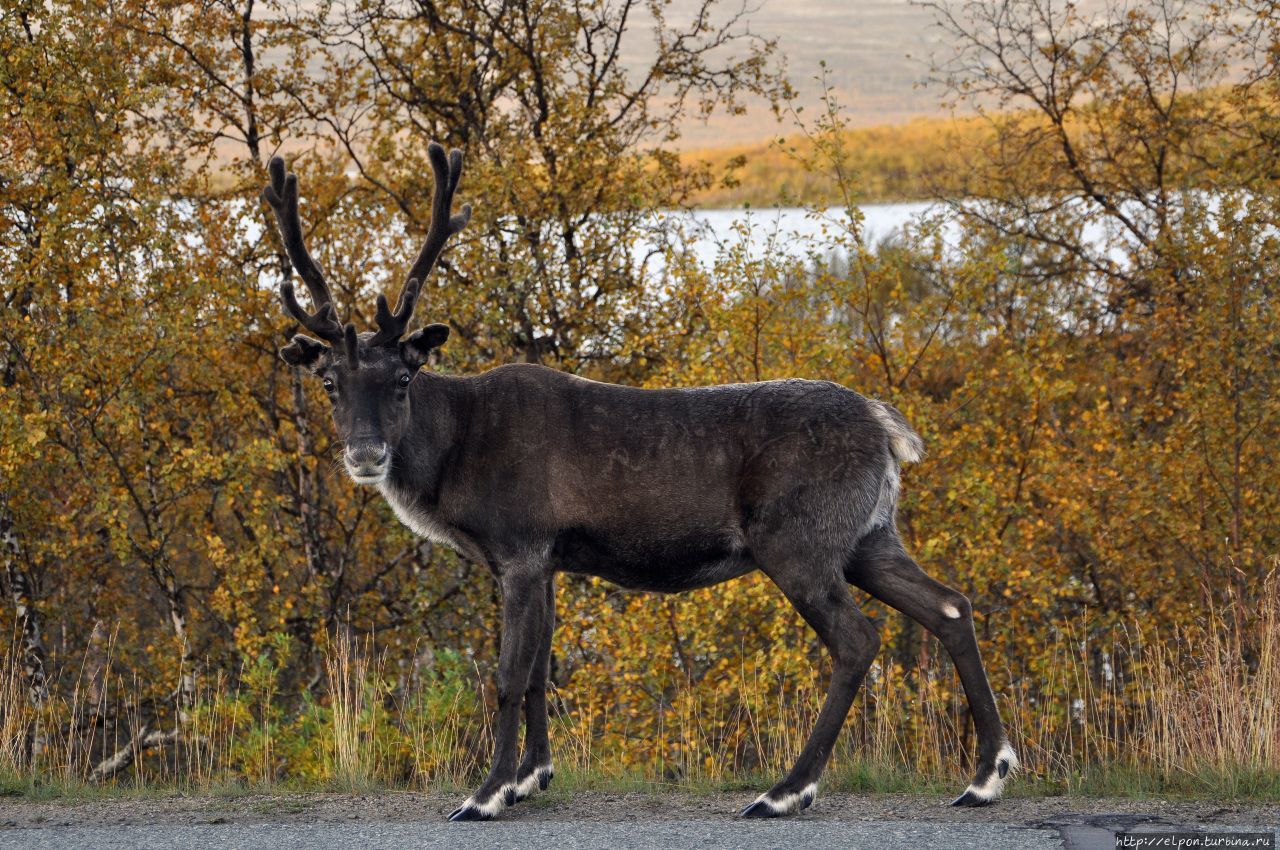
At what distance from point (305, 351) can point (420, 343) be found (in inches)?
23.8

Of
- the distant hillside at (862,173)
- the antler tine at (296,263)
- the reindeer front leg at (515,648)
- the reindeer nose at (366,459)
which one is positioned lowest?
the reindeer front leg at (515,648)

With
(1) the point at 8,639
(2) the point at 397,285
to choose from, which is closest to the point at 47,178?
(2) the point at 397,285

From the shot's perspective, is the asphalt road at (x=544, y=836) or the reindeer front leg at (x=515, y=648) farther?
the reindeer front leg at (x=515, y=648)

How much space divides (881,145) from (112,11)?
749 inches

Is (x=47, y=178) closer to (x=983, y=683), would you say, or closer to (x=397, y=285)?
(x=397, y=285)

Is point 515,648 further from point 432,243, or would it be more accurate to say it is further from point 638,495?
point 432,243

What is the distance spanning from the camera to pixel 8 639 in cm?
1844

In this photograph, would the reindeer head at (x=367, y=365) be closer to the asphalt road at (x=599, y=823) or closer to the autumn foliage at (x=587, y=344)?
the asphalt road at (x=599, y=823)

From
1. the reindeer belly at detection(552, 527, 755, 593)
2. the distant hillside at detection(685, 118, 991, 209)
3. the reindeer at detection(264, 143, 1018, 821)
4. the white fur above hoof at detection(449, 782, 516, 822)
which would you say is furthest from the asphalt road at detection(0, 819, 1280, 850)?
the distant hillside at detection(685, 118, 991, 209)

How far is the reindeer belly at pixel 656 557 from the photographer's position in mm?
7246

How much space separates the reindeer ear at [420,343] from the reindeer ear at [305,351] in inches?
15.9

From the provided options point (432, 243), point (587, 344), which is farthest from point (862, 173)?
point (432, 243)

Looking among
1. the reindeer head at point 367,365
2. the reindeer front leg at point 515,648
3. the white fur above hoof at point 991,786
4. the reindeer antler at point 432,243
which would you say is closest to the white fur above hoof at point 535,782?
the reindeer front leg at point 515,648

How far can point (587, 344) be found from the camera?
60.5 ft
